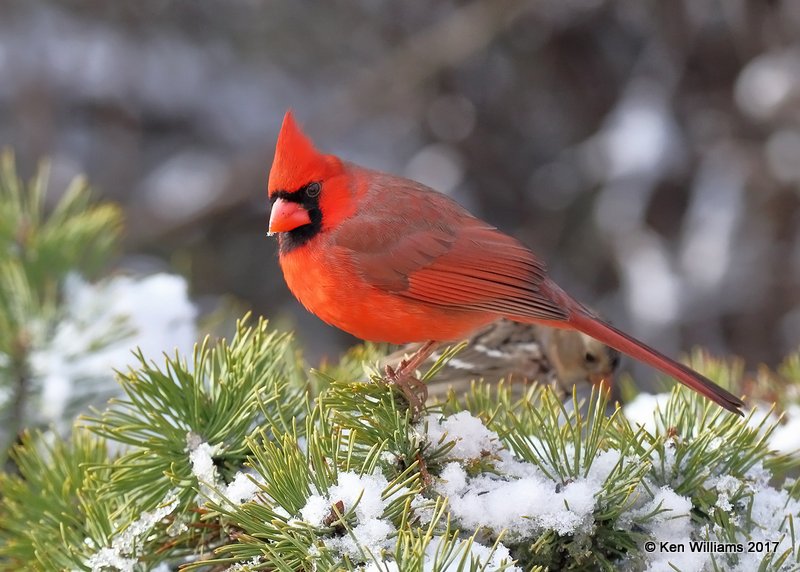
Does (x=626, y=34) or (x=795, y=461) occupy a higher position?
(x=626, y=34)

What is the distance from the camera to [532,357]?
1.87 m

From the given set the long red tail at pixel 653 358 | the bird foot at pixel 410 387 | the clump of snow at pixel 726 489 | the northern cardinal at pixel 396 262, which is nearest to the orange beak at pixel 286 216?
the northern cardinal at pixel 396 262

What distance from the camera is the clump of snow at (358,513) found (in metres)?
0.91

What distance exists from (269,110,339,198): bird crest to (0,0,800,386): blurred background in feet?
5.66

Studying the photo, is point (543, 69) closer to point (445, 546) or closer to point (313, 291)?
point (313, 291)

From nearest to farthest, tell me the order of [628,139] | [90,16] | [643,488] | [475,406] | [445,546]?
[445,546], [643,488], [475,406], [628,139], [90,16]

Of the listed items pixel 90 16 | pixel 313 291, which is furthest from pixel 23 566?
pixel 90 16

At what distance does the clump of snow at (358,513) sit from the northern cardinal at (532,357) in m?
0.74

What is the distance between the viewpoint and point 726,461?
111 centimetres

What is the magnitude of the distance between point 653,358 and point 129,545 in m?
0.85

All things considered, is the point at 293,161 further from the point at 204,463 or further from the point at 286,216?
the point at 204,463

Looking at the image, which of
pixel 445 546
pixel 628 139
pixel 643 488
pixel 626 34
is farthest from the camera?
pixel 626 34

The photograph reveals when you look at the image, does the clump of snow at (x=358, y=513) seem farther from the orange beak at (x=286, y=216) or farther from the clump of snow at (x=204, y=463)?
the orange beak at (x=286, y=216)

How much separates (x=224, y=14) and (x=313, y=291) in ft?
9.94
